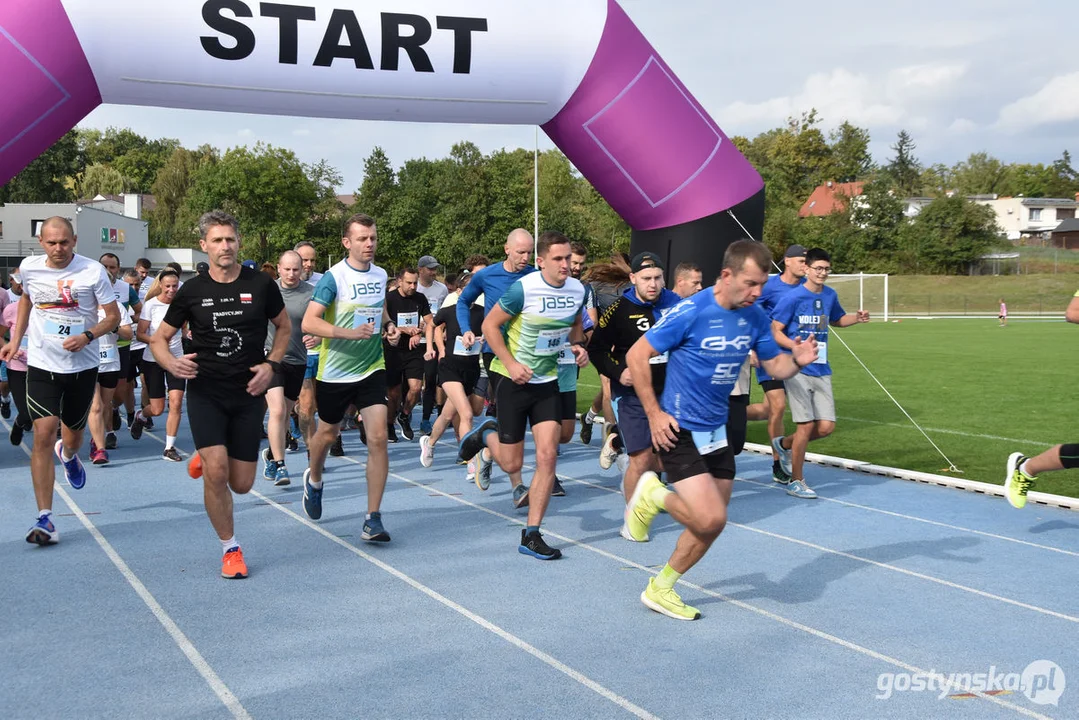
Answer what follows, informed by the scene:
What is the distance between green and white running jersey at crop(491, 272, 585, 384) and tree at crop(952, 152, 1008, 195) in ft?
380

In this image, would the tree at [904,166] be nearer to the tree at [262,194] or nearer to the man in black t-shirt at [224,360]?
the tree at [262,194]

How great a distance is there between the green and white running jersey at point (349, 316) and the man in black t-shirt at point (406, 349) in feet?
10.7

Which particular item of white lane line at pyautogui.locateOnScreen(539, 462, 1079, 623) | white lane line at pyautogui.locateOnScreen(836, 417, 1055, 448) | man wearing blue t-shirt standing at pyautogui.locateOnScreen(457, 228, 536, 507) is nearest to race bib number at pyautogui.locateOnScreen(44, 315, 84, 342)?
man wearing blue t-shirt standing at pyautogui.locateOnScreen(457, 228, 536, 507)

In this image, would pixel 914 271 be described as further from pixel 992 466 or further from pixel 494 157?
pixel 992 466

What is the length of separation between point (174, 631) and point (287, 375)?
4761 millimetres

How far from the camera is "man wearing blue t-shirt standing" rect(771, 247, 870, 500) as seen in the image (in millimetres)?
8297

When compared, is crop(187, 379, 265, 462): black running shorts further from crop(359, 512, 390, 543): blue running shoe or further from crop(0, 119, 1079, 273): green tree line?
crop(0, 119, 1079, 273): green tree line

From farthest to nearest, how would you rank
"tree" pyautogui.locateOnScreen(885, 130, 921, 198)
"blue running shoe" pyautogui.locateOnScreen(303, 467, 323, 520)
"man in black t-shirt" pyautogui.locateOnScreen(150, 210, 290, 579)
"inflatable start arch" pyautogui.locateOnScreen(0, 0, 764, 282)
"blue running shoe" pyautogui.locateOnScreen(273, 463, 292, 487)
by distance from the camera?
"tree" pyautogui.locateOnScreen(885, 130, 921, 198), "blue running shoe" pyautogui.locateOnScreen(273, 463, 292, 487), "inflatable start arch" pyautogui.locateOnScreen(0, 0, 764, 282), "blue running shoe" pyautogui.locateOnScreen(303, 467, 323, 520), "man in black t-shirt" pyautogui.locateOnScreen(150, 210, 290, 579)

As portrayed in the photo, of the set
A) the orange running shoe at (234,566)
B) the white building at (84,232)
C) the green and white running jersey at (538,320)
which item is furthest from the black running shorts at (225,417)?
the white building at (84,232)

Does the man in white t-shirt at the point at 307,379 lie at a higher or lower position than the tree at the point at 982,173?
lower

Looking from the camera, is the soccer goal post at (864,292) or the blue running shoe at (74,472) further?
the soccer goal post at (864,292)

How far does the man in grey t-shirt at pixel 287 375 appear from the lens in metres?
8.76

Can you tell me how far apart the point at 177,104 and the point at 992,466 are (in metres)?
8.64

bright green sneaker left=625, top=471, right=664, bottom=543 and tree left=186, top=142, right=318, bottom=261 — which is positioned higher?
tree left=186, top=142, right=318, bottom=261
